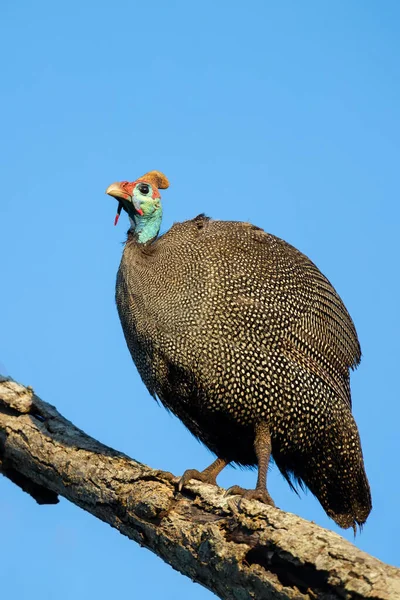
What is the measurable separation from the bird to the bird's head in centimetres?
2

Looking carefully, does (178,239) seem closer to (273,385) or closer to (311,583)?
(273,385)

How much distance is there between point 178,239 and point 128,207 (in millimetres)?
511

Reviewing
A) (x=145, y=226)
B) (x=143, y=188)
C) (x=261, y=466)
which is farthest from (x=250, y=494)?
(x=143, y=188)

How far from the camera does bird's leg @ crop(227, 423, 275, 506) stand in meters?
5.04

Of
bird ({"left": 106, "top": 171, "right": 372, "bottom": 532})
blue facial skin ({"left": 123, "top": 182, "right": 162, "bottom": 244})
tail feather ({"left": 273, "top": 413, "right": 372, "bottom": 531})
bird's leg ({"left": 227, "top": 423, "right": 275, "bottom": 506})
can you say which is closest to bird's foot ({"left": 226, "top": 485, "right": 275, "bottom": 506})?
bird's leg ({"left": 227, "top": 423, "right": 275, "bottom": 506})

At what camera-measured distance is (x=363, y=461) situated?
244 inches

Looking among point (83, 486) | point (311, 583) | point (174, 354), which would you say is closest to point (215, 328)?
point (174, 354)

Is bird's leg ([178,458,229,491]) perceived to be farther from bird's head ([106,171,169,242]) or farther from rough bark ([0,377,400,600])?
bird's head ([106,171,169,242])

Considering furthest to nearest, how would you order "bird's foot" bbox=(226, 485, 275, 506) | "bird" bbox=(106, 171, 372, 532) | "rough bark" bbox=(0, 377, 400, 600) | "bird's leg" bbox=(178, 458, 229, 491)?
"bird" bbox=(106, 171, 372, 532), "bird's leg" bbox=(178, 458, 229, 491), "bird's foot" bbox=(226, 485, 275, 506), "rough bark" bbox=(0, 377, 400, 600)

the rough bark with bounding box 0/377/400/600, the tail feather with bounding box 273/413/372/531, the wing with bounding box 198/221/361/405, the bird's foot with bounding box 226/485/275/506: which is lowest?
the rough bark with bounding box 0/377/400/600

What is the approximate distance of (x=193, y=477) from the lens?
5324mm

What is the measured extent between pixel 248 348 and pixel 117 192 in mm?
1490

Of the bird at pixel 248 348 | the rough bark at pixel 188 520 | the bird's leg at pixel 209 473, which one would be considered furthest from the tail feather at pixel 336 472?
the rough bark at pixel 188 520

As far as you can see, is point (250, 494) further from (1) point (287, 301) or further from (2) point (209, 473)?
(1) point (287, 301)
